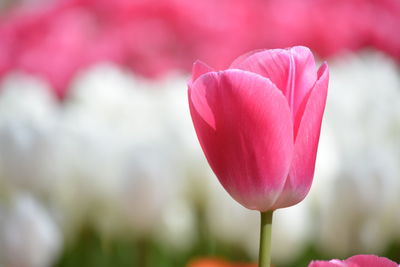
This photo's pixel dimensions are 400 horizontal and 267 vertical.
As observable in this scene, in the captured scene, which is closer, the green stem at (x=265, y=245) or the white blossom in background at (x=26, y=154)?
the green stem at (x=265, y=245)

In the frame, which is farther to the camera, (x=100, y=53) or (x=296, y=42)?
(x=296, y=42)

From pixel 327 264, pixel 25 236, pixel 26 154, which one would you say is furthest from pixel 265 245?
pixel 26 154

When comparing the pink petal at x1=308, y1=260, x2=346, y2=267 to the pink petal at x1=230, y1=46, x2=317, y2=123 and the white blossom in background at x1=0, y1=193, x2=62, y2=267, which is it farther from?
the white blossom in background at x1=0, y1=193, x2=62, y2=267

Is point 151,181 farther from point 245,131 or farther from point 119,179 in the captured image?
point 245,131

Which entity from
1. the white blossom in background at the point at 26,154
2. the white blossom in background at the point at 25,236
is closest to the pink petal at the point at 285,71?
the white blossom in background at the point at 25,236

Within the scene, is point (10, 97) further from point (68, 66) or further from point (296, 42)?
point (296, 42)

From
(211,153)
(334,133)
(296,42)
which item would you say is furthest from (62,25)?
(211,153)

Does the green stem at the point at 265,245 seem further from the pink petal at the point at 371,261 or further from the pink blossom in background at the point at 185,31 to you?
the pink blossom in background at the point at 185,31
